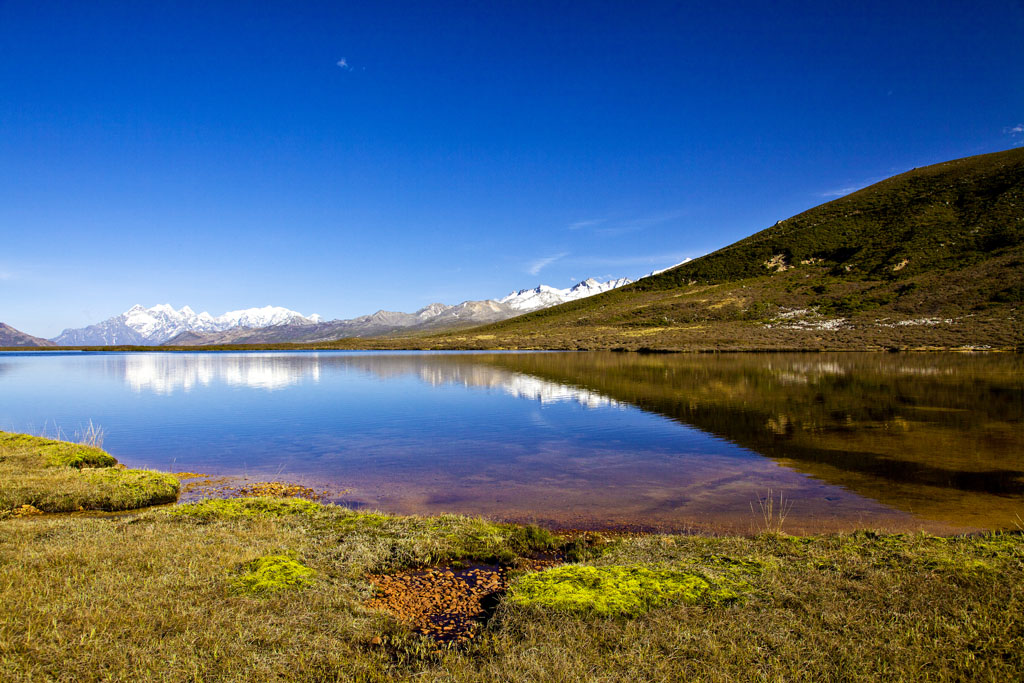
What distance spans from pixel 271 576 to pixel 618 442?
655 inches

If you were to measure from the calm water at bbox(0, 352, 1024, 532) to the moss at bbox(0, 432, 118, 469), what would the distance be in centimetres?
206

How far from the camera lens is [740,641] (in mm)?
6176

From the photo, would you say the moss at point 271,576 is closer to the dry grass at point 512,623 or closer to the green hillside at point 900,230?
the dry grass at point 512,623

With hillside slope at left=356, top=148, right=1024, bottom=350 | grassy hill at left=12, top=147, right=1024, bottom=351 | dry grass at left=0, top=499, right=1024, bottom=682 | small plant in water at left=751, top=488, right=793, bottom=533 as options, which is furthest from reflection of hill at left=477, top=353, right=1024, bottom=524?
grassy hill at left=12, top=147, right=1024, bottom=351

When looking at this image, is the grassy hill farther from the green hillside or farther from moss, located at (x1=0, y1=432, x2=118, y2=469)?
moss, located at (x1=0, y1=432, x2=118, y2=469)

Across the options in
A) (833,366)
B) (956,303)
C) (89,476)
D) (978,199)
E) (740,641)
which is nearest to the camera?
(740,641)

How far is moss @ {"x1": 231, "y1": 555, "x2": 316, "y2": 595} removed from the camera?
745 centimetres

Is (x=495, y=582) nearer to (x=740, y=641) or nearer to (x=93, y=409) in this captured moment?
(x=740, y=641)

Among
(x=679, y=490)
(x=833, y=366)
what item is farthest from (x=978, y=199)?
(x=679, y=490)

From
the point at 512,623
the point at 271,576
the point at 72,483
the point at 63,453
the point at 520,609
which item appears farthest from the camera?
the point at 63,453

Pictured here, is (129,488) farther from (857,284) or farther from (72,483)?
(857,284)

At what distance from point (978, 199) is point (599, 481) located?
15679cm

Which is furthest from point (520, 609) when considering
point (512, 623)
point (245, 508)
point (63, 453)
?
point (63, 453)

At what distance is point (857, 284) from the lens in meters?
108
